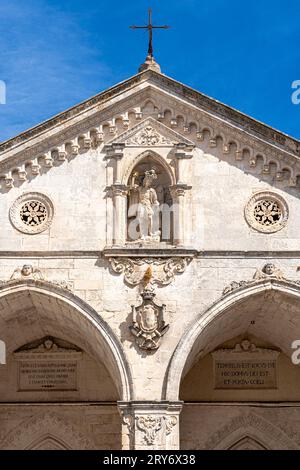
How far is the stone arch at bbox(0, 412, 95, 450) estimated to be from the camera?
25.0 m

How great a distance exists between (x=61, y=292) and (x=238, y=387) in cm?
475

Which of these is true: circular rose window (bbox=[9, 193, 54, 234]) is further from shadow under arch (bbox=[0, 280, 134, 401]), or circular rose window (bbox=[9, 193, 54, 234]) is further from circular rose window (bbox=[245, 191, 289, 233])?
circular rose window (bbox=[245, 191, 289, 233])

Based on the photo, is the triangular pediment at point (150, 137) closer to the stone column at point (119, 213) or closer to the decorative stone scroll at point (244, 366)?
the stone column at point (119, 213)

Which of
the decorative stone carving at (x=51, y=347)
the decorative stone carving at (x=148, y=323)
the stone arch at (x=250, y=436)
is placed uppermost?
the decorative stone carving at (x=51, y=347)

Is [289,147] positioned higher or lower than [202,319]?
higher

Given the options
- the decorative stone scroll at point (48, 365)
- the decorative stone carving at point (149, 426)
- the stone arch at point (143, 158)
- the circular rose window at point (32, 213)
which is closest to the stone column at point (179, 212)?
the stone arch at point (143, 158)

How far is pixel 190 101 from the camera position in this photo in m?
23.6

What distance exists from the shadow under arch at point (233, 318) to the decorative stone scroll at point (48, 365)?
2711mm

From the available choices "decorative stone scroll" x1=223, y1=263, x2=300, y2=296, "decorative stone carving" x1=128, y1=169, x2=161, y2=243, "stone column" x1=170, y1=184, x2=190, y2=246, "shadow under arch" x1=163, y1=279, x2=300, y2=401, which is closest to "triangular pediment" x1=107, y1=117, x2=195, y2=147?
"decorative stone carving" x1=128, y1=169, x2=161, y2=243

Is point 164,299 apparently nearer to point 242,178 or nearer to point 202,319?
point 202,319

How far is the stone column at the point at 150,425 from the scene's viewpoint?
→ 862 inches

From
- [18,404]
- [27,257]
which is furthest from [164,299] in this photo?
[18,404]

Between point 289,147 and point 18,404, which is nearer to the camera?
point 289,147

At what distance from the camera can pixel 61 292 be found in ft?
74.6
